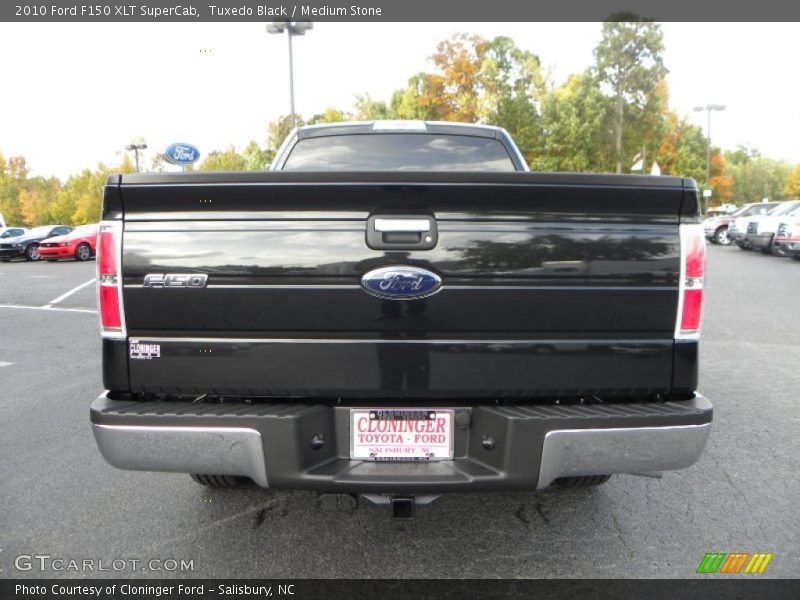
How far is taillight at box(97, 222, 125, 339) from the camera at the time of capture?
2.37 meters

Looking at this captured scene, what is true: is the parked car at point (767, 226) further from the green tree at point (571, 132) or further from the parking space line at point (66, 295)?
the green tree at point (571, 132)

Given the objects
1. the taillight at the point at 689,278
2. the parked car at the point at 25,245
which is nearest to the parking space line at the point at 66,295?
the taillight at the point at 689,278

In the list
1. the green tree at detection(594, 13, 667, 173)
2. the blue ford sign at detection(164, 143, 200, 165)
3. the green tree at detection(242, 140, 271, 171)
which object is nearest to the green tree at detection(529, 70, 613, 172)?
the green tree at detection(594, 13, 667, 173)

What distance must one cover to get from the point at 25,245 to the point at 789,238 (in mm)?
28101

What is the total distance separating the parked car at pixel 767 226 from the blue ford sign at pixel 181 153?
16.9 metres

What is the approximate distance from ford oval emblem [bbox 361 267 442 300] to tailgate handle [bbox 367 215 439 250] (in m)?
0.09

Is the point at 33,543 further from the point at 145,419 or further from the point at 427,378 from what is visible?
the point at 427,378

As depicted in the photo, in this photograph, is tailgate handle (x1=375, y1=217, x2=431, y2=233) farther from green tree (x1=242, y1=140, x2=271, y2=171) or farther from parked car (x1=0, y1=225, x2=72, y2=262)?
green tree (x1=242, y1=140, x2=271, y2=171)

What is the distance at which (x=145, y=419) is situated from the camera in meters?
2.32

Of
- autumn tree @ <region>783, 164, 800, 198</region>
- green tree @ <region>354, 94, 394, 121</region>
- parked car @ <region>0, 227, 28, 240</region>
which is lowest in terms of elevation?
parked car @ <region>0, 227, 28, 240</region>

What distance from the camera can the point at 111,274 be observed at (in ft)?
7.79

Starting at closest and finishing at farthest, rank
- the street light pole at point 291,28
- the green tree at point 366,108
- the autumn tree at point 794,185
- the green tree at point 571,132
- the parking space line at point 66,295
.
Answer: the parking space line at point 66,295 < the street light pole at point 291,28 < the green tree at point 571,132 < the green tree at point 366,108 < the autumn tree at point 794,185

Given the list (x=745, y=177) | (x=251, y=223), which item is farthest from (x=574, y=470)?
(x=745, y=177)

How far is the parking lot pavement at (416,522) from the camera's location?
2732 millimetres
